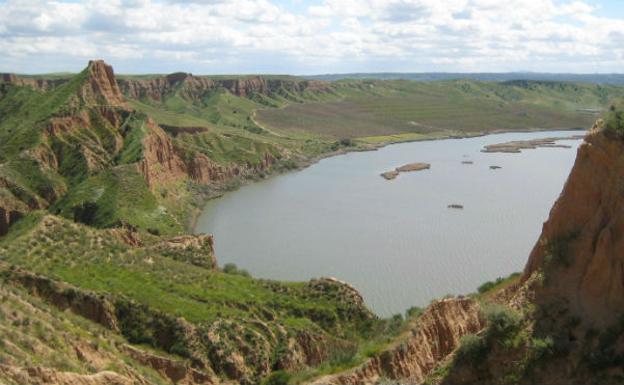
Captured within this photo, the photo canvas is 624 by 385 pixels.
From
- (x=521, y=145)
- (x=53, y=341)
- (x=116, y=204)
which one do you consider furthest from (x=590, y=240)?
(x=521, y=145)

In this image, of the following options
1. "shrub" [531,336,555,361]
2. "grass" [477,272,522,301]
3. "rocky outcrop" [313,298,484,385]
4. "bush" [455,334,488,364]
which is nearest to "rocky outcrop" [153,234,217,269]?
"grass" [477,272,522,301]

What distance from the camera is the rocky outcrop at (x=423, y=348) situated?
801 inches

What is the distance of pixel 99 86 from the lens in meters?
78.6

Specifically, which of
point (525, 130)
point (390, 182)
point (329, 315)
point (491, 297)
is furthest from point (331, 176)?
point (525, 130)

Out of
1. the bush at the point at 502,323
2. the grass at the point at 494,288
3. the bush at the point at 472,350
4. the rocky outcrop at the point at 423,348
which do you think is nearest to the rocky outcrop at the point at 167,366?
the rocky outcrop at the point at 423,348

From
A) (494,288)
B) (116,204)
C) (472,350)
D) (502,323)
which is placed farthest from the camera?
Result: (116,204)

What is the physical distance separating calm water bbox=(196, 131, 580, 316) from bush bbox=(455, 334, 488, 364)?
1873 cm

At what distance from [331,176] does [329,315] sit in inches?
2387

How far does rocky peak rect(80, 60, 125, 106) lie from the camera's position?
3029 inches

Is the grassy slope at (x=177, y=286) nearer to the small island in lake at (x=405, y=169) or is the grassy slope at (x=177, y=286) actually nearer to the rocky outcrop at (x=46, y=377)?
the rocky outcrop at (x=46, y=377)

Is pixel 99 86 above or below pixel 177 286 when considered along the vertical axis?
above

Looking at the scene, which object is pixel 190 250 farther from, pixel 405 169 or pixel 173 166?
pixel 405 169

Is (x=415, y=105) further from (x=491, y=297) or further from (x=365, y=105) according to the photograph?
(x=491, y=297)

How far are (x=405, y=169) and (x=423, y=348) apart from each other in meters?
73.8
